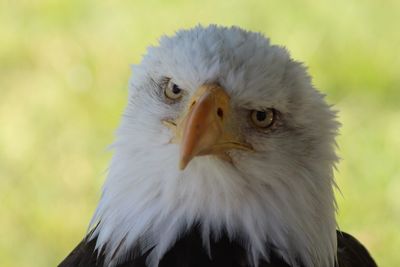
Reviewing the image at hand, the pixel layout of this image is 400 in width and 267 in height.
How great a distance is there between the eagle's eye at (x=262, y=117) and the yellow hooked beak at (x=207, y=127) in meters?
Answer: 0.05

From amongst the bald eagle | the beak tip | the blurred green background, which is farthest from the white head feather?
the blurred green background

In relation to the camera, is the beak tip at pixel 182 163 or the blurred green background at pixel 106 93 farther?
the blurred green background at pixel 106 93

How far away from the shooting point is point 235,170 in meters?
1.69

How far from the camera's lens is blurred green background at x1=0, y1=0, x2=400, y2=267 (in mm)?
3057

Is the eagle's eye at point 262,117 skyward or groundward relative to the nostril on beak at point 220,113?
skyward

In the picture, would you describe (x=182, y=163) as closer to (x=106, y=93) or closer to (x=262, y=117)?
(x=262, y=117)

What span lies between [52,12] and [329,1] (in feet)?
3.96

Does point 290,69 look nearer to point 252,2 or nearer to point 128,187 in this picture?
point 128,187

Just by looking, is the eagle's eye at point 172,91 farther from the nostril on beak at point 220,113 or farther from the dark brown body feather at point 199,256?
the dark brown body feather at point 199,256

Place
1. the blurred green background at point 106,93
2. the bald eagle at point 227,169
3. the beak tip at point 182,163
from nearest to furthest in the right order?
the beak tip at point 182,163 < the bald eagle at point 227,169 < the blurred green background at point 106,93

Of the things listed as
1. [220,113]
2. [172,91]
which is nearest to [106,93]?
[172,91]

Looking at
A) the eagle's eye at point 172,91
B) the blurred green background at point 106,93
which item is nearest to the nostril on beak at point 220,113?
the eagle's eye at point 172,91

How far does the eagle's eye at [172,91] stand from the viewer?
1718mm

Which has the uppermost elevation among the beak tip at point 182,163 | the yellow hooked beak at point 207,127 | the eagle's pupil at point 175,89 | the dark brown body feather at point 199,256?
the eagle's pupil at point 175,89
